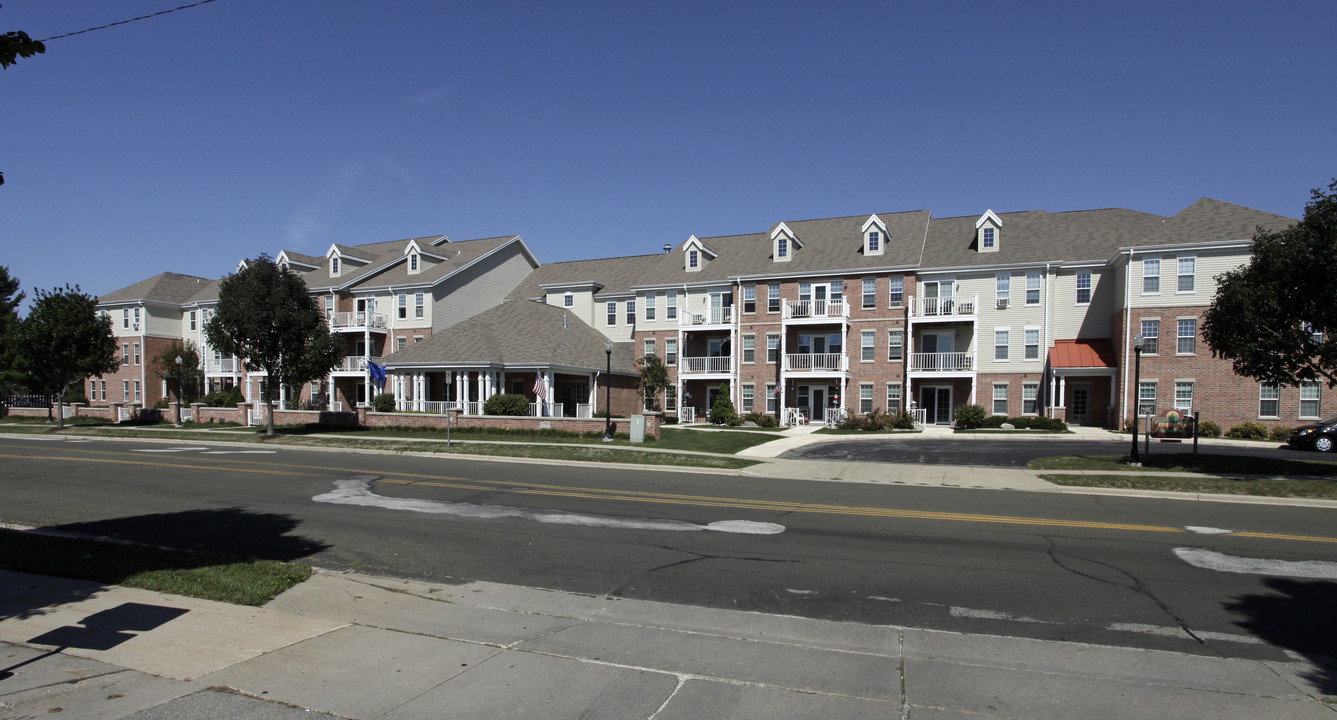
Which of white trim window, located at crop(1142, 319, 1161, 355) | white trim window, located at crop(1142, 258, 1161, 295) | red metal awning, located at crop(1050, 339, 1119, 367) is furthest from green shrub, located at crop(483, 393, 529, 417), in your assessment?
white trim window, located at crop(1142, 258, 1161, 295)

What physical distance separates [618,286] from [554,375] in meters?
9.89

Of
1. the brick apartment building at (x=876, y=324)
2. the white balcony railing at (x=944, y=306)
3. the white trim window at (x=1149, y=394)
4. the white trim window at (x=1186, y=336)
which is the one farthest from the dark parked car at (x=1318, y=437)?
the white balcony railing at (x=944, y=306)

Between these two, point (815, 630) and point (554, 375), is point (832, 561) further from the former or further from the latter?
point (554, 375)

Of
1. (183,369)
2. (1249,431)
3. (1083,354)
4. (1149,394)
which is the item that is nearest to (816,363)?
(1083,354)

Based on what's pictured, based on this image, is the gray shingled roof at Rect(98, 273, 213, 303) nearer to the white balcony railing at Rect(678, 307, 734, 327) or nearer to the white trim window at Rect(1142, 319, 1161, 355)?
the white balcony railing at Rect(678, 307, 734, 327)

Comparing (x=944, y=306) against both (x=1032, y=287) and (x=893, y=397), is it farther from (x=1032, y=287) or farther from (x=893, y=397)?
(x=893, y=397)

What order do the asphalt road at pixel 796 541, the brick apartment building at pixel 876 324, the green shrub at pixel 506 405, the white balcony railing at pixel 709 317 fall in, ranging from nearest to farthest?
the asphalt road at pixel 796 541, the brick apartment building at pixel 876 324, the green shrub at pixel 506 405, the white balcony railing at pixel 709 317

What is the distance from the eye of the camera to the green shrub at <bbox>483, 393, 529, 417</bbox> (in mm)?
34562

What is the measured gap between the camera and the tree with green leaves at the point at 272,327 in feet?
106

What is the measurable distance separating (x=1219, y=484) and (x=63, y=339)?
51633 mm

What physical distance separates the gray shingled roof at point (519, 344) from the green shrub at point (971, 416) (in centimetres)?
1876

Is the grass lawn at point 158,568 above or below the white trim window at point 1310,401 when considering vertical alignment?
below

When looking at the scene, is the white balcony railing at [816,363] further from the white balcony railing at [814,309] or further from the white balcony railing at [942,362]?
the white balcony railing at [942,362]

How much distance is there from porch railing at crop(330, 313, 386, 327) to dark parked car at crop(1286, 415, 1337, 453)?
155ft
